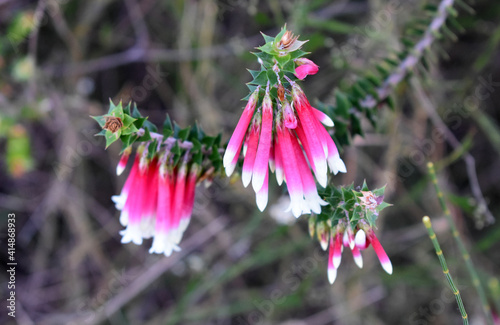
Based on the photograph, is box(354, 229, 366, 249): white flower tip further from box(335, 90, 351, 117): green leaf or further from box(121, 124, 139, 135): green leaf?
box(121, 124, 139, 135): green leaf

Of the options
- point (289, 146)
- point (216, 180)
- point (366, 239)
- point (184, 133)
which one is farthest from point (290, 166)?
point (216, 180)

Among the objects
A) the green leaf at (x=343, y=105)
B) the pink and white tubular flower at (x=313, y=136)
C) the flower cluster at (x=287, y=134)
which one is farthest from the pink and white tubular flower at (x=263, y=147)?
the green leaf at (x=343, y=105)

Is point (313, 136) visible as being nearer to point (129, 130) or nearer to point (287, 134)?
point (287, 134)

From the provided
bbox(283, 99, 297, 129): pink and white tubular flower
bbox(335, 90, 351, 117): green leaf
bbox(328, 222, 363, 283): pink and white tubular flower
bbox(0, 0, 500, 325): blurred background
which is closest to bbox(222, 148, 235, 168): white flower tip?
bbox(283, 99, 297, 129): pink and white tubular flower

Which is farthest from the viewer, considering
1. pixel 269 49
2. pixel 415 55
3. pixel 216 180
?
pixel 216 180

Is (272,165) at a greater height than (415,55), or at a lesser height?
lesser

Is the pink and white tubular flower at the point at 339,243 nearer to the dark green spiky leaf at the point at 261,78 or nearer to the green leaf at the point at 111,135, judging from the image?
the dark green spiky leaf at the point at 261,78
